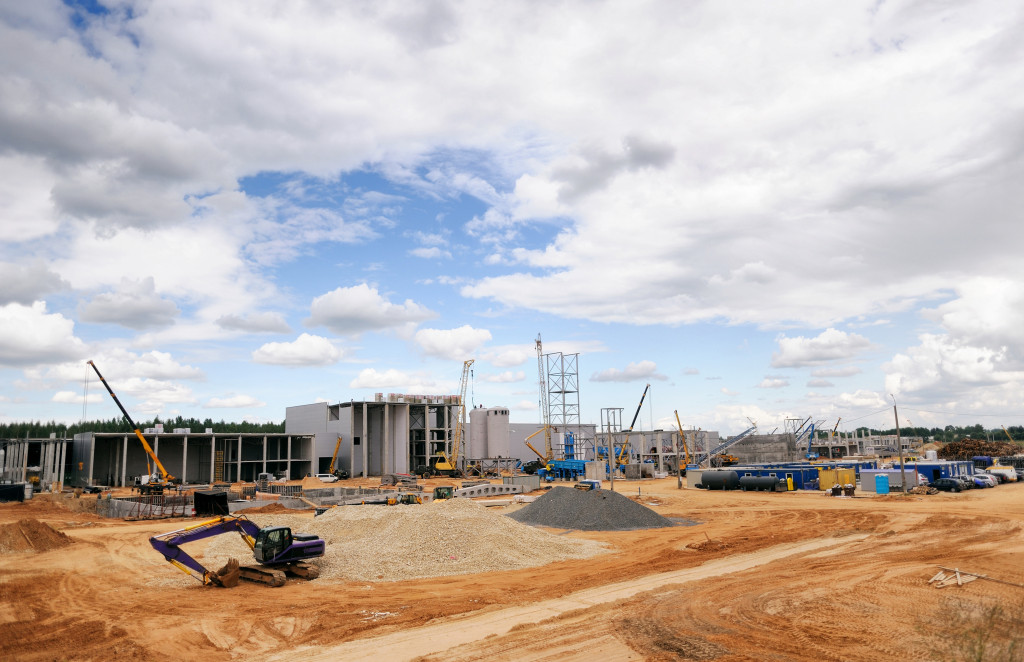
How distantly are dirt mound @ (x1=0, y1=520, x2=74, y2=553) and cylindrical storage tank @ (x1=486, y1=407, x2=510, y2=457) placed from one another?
8105cm

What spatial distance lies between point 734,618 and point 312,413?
98284 millimetres

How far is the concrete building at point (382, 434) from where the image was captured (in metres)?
96.9

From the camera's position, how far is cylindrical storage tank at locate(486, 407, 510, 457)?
4360 inches

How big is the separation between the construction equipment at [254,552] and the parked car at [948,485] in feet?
173

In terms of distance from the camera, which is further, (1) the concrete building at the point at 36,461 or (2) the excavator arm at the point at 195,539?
(1) the concrete building at the point at 36,461

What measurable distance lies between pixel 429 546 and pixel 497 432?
85.2m

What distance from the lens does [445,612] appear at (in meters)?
18.3

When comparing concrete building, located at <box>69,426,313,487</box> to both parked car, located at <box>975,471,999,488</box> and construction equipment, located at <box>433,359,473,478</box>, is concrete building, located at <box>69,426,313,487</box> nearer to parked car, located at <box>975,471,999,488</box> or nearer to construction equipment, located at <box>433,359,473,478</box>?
construction equipment, located at <box>433,359,473,478</box>

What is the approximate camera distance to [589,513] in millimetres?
38406

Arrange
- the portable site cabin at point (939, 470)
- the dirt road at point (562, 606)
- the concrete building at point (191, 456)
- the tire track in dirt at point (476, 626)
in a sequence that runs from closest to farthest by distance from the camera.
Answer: the tire track in dirt at point (476, 626), the dirt road at point (562, 606), the portable site cabin at point (939, 470), the concrete building at point (191, 456)

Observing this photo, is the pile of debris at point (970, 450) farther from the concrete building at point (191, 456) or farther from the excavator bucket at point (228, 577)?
the excavator bucket at point (228, 577)

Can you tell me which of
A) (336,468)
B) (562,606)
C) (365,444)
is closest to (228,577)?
(562,606)

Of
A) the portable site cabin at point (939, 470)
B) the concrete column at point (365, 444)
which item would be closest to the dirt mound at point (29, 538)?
the concrete column at point (365, 444)

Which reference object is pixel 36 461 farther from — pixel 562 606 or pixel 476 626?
pixel 562 606
